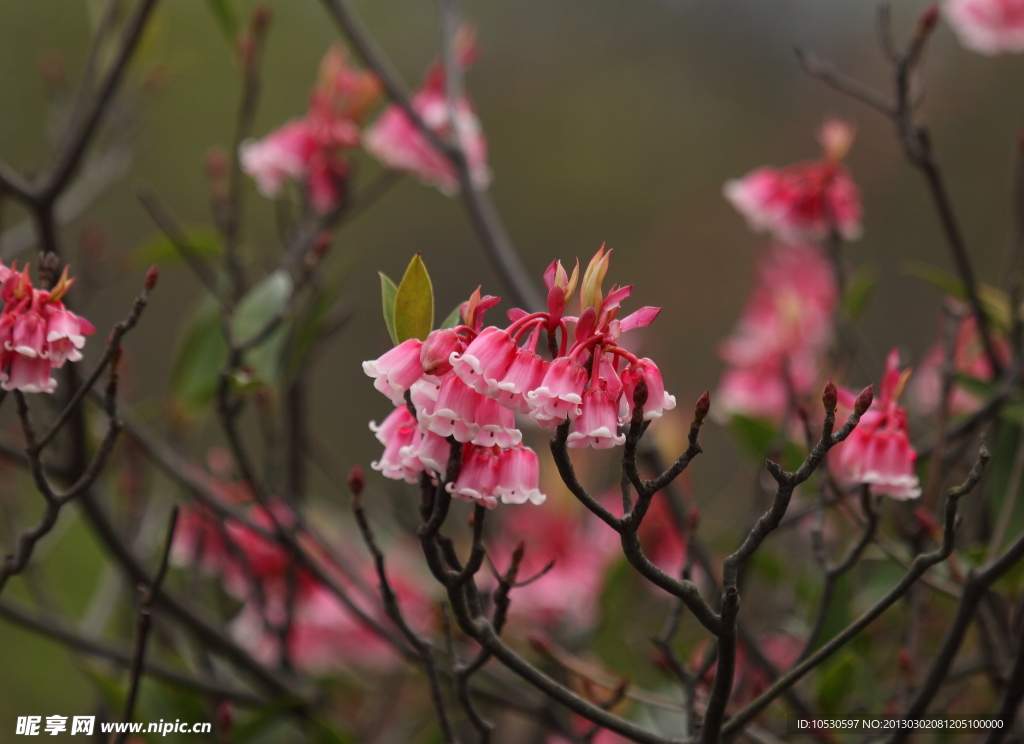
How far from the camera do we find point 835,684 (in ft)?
2.76

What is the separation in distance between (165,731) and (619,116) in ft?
17.0

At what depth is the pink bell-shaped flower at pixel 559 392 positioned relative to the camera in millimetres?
465

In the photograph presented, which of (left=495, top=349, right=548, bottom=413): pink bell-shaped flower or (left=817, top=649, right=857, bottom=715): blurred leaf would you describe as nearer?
(left=495, top=349, right=548, bottom=413): pink bell-shaped flower

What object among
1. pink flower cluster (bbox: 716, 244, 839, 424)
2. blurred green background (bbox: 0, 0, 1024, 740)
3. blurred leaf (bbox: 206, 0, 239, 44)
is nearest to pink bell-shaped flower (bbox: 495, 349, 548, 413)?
blurred leaf (bbox: 206, 0, 239, 44)

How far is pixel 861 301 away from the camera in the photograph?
1156 mm

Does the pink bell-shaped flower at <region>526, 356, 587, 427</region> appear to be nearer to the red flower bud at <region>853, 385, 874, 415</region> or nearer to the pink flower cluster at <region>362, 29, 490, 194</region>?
the red flower bud at <region>853, 385, 874, 415</region>

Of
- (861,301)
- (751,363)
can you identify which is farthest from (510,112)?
(861,301)

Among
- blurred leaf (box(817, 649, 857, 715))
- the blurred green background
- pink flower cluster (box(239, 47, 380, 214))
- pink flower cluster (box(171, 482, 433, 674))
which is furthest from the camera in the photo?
the blurred green background

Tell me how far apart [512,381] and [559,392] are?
3 cm

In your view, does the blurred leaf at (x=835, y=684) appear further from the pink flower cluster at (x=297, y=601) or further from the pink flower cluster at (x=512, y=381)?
the pink flower cluster at (x=297, y=601)

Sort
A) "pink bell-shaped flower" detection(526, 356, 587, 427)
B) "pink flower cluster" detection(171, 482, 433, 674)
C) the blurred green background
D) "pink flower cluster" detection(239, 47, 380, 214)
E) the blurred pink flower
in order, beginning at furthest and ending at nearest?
the blurred green background, "pink flower cluster" detection(171, 482, 433, 674), "pink flower cluster" detection(239, 47, 380, 214), the blurred pink flower, "pink bell-shaped flower" detection(526, 356, 587, 427)

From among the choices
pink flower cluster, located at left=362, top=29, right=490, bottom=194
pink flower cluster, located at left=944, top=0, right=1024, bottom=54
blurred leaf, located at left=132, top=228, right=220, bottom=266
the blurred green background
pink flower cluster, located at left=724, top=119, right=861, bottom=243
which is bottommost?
blurred leaf, located at left=132, top=228, right=220, bottom=266

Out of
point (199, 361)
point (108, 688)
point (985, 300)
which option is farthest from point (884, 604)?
point (199, 361)

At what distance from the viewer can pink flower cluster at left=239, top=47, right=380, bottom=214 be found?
1.23 meters
